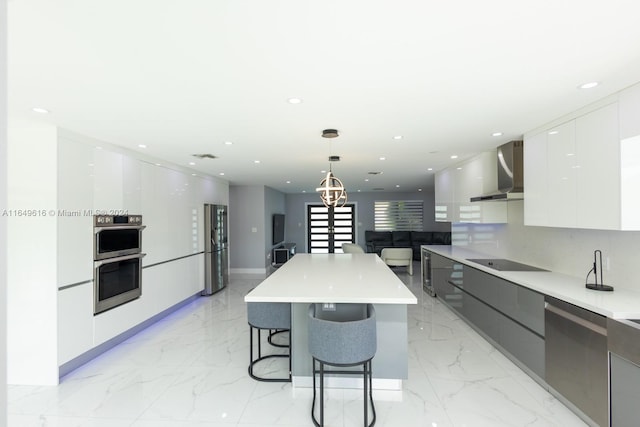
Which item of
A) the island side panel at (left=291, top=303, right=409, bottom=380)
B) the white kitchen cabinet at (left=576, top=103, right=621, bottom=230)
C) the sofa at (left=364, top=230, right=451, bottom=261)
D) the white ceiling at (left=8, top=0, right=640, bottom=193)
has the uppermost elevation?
the white ceiling at (left=8, top=0, right=640, bottom=193)

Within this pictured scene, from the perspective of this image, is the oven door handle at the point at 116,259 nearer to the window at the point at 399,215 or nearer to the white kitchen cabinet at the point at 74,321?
the white kitchen cabinet at the point at 74,321

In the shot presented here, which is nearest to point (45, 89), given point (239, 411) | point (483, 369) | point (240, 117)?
point (240, 117)

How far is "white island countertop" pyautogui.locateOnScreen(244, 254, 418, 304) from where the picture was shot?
2.25 metres

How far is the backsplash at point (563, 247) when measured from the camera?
247cm

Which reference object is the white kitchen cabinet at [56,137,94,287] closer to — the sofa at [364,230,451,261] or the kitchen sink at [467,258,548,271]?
the kitchen sink at [467,258,548,271]

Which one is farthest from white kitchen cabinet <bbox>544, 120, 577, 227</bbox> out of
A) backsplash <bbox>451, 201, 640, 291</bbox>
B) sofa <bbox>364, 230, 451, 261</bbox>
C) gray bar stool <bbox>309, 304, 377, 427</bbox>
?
sofa <bbox>364, 230, 451, 261</bbox>

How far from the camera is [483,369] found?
2.94m

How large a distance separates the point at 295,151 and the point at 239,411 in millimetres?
2838

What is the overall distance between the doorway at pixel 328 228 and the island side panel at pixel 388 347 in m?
8.09

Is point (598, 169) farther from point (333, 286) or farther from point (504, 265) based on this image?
point (333, 286)

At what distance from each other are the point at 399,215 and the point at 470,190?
18.9 ft

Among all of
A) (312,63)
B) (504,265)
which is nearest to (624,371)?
(504,265)

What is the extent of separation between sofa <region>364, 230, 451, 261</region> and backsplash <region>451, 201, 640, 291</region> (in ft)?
14.8

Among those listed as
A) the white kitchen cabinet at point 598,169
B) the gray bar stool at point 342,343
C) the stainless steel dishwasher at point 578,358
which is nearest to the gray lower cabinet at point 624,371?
the stainless steel dishwasher at point 578,358
